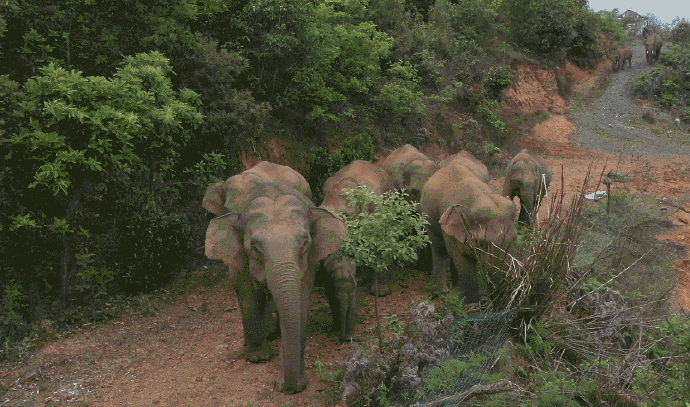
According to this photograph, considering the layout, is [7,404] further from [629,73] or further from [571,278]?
[629,73]

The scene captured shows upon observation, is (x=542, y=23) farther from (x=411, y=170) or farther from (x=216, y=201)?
(x=216, y=201)

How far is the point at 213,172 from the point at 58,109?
Result: 4575 millimetres

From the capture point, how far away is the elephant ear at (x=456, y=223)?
327 inches

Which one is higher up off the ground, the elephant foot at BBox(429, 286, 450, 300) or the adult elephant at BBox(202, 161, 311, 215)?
the adult elephant at BBox(202, 161, 311, 215)

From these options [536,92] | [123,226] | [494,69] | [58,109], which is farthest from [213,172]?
[536,92]

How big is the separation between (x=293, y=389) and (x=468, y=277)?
331cm

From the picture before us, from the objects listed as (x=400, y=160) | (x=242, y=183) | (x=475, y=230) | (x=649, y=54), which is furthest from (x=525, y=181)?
(x=649, y=54)

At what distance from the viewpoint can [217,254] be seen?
7.11m

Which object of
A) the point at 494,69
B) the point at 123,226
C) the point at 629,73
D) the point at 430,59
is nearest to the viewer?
the point at 123,226

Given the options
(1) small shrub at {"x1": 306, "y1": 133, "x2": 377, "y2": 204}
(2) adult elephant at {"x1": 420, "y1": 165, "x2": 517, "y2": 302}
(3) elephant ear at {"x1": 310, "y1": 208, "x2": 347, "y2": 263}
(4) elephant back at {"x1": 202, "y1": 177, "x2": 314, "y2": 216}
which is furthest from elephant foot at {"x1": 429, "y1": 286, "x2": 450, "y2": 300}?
(1) small shrub at {"x1": 306, "y1": 133, "x2": 377, "y2": 204}

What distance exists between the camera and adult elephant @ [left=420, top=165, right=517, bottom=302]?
26.2 ft

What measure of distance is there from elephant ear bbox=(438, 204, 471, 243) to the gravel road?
15.8m

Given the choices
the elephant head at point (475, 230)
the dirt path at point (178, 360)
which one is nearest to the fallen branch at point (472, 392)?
the dirt path at point (178, 360)

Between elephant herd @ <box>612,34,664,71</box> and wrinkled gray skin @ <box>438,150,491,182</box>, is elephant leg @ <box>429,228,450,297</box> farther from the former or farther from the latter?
elephant herd @ <box>612,34,664,71</box>
